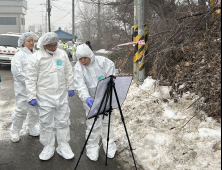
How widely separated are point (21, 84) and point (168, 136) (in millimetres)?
2580

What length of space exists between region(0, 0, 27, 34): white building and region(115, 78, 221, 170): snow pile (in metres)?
61.8

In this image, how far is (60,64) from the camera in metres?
3.78

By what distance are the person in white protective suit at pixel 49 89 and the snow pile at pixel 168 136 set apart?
3.50 ft

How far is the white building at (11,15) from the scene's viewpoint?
200 feet

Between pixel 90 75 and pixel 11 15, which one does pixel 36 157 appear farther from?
pixel 11 15

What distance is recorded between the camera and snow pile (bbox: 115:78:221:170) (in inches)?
132

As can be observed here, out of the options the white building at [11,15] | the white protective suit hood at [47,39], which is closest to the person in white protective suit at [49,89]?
the white protective suit hood at [47,39]

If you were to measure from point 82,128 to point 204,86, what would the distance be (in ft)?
8.57

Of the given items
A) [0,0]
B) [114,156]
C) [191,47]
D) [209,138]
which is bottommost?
[114,156]

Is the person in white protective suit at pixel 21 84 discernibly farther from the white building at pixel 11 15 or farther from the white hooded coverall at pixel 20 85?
the white building at pixel 11 15

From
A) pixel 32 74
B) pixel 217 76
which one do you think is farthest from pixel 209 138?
pixel 32 74

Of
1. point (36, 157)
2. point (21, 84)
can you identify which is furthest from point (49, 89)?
point (36, 157)

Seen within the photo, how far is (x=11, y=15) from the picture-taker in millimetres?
62250

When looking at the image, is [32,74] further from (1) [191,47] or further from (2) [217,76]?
(1) [191,47]
